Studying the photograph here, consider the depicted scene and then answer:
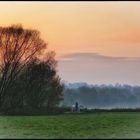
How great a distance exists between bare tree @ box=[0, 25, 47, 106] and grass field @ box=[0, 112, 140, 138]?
36.9 feet

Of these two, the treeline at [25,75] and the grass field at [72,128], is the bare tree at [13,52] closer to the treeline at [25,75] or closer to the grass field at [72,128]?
the treeline at [25,75]

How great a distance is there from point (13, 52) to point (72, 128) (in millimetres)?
17258

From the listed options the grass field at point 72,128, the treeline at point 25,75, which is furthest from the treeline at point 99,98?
the grass field at point 72,128

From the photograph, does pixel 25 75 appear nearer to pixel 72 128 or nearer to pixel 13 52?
pixel 13 52

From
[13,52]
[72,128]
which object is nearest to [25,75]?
[13,52]

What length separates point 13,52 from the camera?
4112 centimetres

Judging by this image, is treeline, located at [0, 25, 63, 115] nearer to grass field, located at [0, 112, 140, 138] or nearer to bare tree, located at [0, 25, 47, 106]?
bare tree, located at [0, 25, 47, 106]

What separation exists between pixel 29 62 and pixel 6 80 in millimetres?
2618

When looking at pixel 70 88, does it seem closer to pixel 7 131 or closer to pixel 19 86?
pixel 19 86

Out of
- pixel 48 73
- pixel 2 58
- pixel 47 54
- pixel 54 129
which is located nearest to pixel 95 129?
pixel 54 129

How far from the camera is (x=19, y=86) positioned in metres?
40.4

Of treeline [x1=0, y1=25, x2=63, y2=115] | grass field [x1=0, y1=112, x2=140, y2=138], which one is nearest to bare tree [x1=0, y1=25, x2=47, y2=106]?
treeline [x1=0, y1=25, x2=63, y2=115]

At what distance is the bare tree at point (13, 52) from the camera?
129 ft

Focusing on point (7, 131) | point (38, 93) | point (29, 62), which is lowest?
point (7, 131)
